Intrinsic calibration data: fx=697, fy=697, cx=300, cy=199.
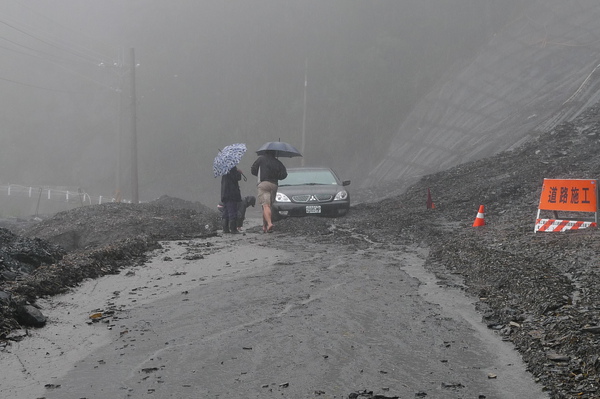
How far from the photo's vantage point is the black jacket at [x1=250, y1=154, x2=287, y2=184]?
15.7 metres

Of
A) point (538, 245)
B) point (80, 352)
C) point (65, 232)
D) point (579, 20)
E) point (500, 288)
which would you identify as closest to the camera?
point (80, 352)

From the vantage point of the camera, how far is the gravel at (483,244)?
575 centimetres

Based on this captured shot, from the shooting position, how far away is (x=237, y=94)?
188ft

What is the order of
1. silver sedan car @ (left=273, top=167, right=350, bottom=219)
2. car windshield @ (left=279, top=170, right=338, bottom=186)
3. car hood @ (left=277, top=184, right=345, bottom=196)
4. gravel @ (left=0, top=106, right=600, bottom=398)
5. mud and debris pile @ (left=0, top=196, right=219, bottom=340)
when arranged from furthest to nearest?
car windshield @ (left=279, top=170, right=338, bottom=186) < car hood @ (left=277, top=184, right=345, bottom=196) < silver sedan car @ (left=273, top=167, right=350, bottom=219) < mud and debris pile @ (left=0, top=196, right=219, bottom=340) < gravel @ (left=0, top=106, right=600, bottom=398)

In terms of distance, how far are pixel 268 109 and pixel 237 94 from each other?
180 inches

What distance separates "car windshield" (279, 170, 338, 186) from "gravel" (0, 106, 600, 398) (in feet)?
3.88

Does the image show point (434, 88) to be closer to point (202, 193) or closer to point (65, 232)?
point (202, 193)

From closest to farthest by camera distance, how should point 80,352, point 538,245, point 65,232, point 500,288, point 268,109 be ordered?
point 80,352, point 500,288, point 538,245, point 65,232, point 268,109

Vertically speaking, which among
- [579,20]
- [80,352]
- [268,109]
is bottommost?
[80,352]

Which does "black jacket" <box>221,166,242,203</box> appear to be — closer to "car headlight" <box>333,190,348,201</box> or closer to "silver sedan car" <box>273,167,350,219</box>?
"silver sedan car" <box>273,167,350,219</box>

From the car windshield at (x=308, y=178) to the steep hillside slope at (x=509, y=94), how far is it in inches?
516

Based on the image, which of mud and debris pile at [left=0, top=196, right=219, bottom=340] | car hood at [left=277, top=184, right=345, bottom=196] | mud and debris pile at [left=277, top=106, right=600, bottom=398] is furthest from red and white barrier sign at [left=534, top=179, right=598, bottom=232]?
mud and debris pile at [left=0, top=196, right=219, bottom=340]

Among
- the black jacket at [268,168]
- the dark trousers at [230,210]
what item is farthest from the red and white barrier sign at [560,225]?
the dark trousers at [230,210]

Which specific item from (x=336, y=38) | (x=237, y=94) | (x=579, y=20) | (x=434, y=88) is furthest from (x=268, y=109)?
(x=579, y=20)
